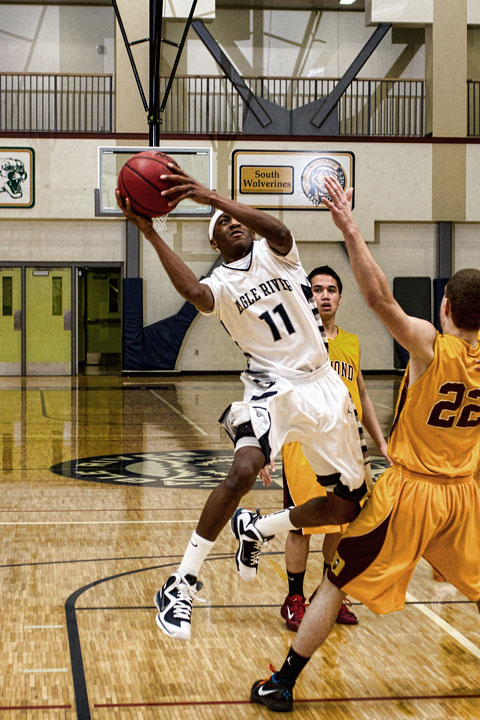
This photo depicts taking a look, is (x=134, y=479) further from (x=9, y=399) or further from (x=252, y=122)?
(x=252, y=122)

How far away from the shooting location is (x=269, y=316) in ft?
10.8

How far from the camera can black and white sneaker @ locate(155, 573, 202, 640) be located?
274cm

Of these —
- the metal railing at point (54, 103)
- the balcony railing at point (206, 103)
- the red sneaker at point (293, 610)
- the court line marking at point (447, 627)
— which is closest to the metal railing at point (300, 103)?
the balcony railing at point (206, 103)

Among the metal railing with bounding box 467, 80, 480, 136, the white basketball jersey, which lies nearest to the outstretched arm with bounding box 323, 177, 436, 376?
the white basketball jersey

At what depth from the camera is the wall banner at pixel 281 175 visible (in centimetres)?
1772

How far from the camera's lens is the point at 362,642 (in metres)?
3.26

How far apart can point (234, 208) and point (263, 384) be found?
0.66 metres

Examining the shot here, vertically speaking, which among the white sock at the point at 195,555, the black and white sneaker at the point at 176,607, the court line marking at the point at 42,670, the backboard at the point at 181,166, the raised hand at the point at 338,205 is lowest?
the court line marking at the point at 42,670

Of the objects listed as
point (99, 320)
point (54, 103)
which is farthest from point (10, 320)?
point (54, 103)

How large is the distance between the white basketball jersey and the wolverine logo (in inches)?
579

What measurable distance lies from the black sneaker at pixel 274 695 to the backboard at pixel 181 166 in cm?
950

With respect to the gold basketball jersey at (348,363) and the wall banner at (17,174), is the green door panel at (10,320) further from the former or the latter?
the gold basketball jersey at (348,363)

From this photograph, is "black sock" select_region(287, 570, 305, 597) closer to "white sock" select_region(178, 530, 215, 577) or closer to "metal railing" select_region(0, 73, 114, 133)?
"white sock" select_region(178, 530, 215, 577)

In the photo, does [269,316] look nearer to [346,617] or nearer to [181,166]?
[346,617]
